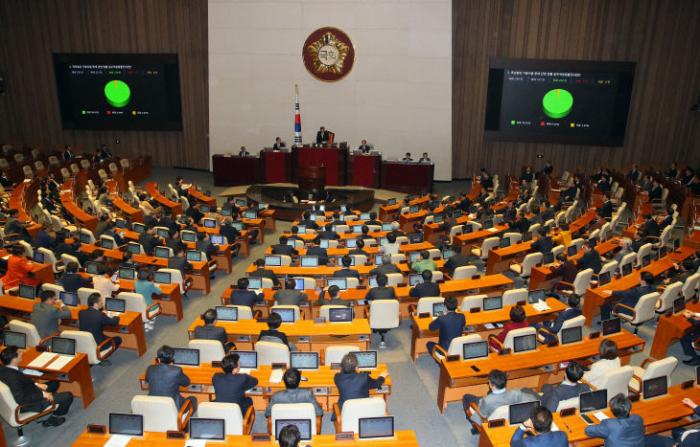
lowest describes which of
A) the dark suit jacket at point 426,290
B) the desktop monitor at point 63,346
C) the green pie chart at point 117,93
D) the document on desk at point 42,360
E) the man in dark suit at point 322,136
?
the document on desk at point 42,360

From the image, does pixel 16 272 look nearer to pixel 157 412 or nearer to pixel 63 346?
pixel 63 346

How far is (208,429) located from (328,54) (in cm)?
1902

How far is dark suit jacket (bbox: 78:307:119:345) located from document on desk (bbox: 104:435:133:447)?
9.98 feet

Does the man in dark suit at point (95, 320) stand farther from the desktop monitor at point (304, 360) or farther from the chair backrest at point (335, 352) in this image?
the chair backrest at point (335, 352)

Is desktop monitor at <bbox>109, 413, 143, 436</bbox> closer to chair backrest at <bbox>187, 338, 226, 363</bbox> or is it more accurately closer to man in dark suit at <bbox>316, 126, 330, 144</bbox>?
chair backrest at <bbox>187, 338, 226, 363</bbox>

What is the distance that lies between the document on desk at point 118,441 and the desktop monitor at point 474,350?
453 cm

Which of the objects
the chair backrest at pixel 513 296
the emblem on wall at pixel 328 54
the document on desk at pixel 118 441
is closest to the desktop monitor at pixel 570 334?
the chair backrest at pixel 513 296

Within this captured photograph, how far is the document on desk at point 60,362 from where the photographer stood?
753cm

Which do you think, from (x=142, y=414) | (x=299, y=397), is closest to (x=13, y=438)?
(x=142, y=414)

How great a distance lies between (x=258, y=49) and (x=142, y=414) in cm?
1901

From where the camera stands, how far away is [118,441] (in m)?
5.94

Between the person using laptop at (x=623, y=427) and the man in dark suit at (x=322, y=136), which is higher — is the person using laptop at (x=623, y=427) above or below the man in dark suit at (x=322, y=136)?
below

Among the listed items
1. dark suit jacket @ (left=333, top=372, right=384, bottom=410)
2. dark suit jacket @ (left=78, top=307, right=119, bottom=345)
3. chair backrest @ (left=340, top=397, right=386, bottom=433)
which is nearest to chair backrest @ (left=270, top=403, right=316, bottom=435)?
chair backrest @ (left=340, top=397, right=386, bottom=433)

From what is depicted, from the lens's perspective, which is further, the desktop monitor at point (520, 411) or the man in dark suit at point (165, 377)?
the man in dark suit at point (165, 377)
